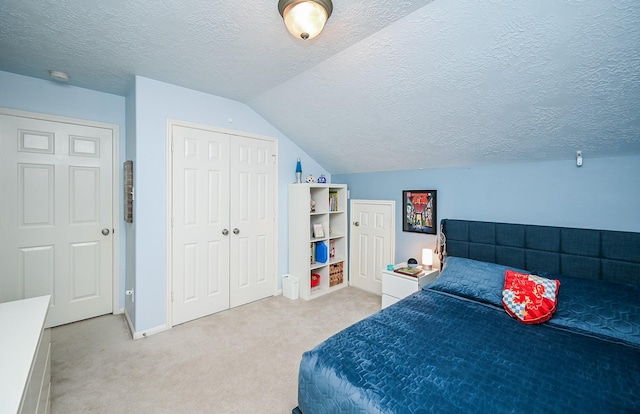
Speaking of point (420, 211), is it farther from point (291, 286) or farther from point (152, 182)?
point (152, 182)

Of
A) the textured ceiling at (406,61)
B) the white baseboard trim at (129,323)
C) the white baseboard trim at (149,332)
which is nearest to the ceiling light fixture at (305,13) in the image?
the textured ceiling at (406,61)

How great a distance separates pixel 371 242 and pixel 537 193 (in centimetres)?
195

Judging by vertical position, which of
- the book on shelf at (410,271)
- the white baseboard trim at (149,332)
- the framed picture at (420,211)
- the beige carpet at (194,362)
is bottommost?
the beige carpet at (194,362)

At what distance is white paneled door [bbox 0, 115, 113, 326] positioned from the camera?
2.54 m

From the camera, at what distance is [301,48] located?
81.5 inches

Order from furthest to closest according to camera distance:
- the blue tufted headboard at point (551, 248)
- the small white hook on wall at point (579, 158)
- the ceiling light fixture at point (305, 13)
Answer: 1. the small white hook on wall at point (579, 158)
2. the blue tufted headboard at point (551, 248)
3. the ceiling light fixture at point (305, 13)

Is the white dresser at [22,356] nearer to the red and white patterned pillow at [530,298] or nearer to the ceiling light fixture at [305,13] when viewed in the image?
the ceiling light fixture at [305,13]

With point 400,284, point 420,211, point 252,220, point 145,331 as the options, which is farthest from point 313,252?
point 145,331

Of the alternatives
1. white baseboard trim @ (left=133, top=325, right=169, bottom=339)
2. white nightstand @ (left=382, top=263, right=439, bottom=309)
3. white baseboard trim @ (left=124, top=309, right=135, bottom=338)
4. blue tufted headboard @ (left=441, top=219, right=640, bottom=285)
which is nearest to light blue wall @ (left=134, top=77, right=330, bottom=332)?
white baseboard trim @ (left=133, top=325, right=169, bottom=339)

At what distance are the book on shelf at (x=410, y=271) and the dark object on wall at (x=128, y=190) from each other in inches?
112

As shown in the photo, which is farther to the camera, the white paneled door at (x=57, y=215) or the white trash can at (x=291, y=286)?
the white trash can at (x=291, y=286)

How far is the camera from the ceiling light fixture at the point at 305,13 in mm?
1479

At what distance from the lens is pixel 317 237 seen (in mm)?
3758

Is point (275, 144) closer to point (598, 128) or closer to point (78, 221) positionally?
point (78, 221)
